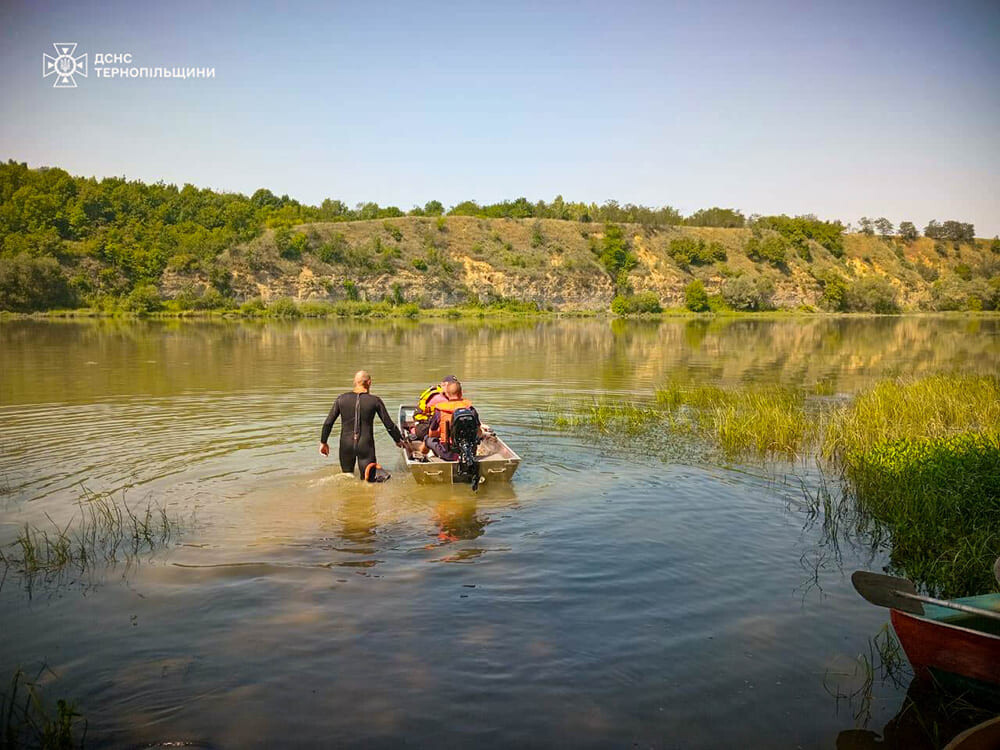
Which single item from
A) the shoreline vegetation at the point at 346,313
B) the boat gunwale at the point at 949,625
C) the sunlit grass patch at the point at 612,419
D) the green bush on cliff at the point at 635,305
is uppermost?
the green bush on cliff at the point at 635,305

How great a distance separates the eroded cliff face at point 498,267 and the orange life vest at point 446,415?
256ft

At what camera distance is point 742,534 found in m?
9.57

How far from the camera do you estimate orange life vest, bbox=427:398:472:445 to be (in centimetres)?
1186

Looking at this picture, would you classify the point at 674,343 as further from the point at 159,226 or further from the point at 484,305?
the point at 159,226

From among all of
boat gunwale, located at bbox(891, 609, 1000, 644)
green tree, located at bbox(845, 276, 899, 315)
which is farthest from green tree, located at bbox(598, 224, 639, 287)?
boat gunwale, located at bbox(891, 609, 1000, 644)

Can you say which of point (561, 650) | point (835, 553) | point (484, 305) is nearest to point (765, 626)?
point (561, 650)

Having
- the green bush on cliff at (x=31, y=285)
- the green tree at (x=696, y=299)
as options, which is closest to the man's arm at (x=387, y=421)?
the green bush on cliff at (x=31, y=285)

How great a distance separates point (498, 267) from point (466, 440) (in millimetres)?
Result: 88440

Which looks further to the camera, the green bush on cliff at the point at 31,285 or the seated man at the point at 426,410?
the green bush on cliff at the point at 31,285

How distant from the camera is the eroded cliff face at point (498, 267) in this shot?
288ft

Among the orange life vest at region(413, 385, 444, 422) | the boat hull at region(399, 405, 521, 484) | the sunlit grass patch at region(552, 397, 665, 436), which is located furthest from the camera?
the sunlit grass patch at region(552, 397, 665, 436)

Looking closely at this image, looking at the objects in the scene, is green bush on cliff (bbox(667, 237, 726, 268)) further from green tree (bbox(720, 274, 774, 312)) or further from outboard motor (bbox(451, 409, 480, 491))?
outboard motor (bbox(451, 409, 480, 491))

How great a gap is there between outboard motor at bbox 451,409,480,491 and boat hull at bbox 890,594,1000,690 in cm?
662

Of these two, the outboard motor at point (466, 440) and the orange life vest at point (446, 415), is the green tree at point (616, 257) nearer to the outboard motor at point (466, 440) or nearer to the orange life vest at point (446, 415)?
the orange life vest at point (446, 415)
